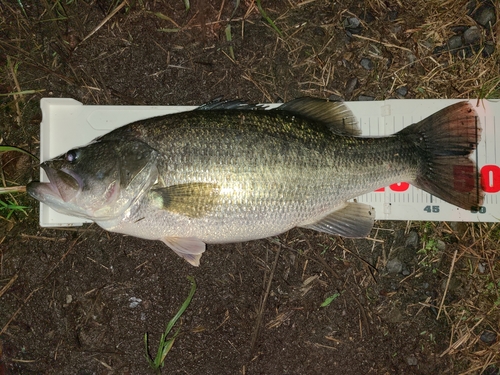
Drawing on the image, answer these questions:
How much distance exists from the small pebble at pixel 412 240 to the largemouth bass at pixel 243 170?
0.50 meters

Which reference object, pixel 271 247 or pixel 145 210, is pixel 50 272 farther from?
pixel 271 247


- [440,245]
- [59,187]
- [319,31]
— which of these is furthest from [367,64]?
[59,187]

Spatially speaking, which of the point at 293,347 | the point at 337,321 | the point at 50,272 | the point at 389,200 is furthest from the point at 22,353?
the point at 389,200

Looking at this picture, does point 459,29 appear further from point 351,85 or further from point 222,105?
point 222,105

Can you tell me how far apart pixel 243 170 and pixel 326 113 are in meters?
0.87

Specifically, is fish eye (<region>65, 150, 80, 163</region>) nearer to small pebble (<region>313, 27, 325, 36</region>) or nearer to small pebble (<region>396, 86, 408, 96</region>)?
small pebble (<region>313, 27, 325, 36</region>)

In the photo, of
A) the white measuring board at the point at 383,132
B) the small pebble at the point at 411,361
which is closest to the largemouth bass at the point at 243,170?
the white measuring board at the point at 383,132

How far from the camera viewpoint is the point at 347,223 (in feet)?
10.4

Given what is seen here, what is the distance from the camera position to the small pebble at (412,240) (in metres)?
3.48

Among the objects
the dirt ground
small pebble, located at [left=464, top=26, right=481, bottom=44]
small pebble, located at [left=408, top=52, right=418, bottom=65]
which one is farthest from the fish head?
small pebble, located at [left=464, top=26, right=481, bottom=44]

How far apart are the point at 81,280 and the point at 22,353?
0.86 metres

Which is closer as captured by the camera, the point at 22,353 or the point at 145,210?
the point at 145,210

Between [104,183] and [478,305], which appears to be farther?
[478,305]

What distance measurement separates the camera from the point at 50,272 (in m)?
3.53
